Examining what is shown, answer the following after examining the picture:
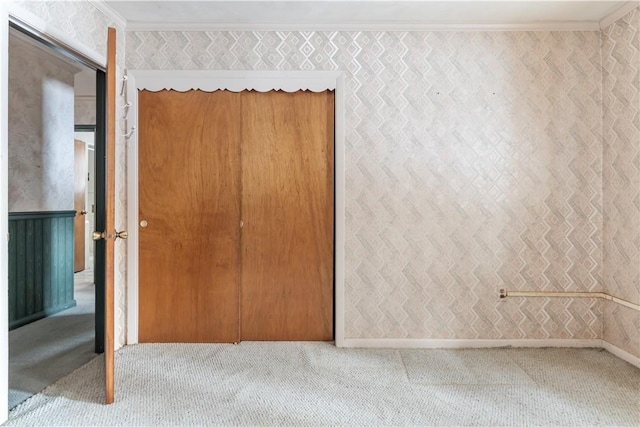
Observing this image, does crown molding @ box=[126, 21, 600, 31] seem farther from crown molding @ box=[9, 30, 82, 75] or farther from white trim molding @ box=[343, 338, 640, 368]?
white trim molding @ box=[343, 338, 640, 368]

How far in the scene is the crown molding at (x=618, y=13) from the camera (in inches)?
95.9

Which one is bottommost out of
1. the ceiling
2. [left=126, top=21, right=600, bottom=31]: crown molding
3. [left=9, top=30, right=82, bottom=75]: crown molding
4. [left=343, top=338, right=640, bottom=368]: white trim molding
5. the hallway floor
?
the hallway floor

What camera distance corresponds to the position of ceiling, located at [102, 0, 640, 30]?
2.49m

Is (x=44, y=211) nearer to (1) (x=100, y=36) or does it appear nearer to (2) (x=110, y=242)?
(1) (x=100, y=36)

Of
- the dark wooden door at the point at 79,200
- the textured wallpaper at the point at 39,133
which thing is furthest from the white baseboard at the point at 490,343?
the dark wooden door at the point at 79,200

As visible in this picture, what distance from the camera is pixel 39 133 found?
3484 millimetres

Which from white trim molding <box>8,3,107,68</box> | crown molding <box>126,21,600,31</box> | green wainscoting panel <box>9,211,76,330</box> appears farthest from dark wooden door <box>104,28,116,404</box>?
green wainscoting panel <box>9,211,76,330</box>

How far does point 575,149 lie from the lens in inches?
108

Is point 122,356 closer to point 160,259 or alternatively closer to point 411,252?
point 160,259

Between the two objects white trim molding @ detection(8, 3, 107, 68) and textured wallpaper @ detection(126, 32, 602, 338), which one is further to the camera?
textured wallpaper @ detection(126, 32, 602, 338)

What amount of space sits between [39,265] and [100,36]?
2.17 meters

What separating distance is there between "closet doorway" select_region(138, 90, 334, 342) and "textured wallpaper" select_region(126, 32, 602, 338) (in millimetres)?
276

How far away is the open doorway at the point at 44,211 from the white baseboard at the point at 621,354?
3549 mm

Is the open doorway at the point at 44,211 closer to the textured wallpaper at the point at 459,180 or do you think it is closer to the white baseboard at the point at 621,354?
the textured wallpaper at the point at 459,180
